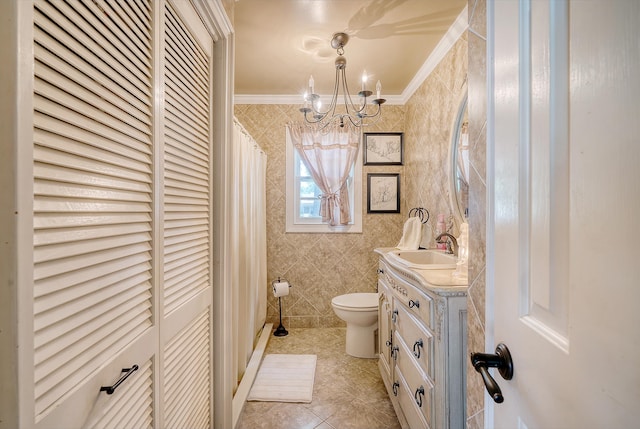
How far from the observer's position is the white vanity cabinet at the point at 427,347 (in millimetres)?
1201

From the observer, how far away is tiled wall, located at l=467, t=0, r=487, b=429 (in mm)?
775

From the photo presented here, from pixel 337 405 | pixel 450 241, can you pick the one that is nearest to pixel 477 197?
pixel 450 241

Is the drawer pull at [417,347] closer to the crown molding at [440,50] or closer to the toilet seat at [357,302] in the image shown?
the toilet seat at [357,302]

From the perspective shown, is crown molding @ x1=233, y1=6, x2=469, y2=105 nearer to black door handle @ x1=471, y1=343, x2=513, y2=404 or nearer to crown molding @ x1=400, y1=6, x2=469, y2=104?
crown molding @ x1=400, y1=6, x2=469, y2=104

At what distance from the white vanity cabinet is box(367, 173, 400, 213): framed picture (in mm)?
1414

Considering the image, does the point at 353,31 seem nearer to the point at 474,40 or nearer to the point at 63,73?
the point at 474,40

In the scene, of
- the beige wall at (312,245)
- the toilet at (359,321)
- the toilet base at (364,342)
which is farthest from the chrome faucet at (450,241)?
the beige wall at (312,245)

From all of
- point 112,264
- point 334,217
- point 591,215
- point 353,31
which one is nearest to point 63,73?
point 112,264

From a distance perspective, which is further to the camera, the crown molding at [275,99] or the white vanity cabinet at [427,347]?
the crown molding at [275,99]

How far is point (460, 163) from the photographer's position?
6.59 ft

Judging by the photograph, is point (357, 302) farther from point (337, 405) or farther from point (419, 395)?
point (419, 395)

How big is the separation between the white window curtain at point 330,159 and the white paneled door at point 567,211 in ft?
8.13

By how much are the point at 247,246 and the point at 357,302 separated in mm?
1037

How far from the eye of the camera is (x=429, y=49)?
7.50ft
